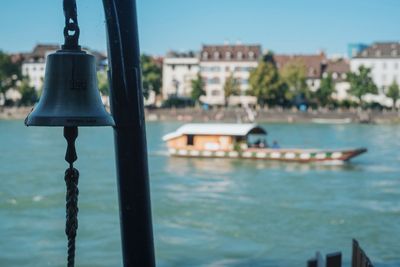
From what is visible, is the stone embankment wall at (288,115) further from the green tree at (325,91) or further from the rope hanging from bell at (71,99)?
the rope hanging from bell at (71,99)

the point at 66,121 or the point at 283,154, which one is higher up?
the point at 66,121

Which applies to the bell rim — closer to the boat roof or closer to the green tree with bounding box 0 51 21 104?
the boat roof

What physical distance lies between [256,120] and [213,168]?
42.1m

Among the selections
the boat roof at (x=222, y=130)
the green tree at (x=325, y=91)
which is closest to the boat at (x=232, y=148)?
the boat roof at (x=222, y=130)

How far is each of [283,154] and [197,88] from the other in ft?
145

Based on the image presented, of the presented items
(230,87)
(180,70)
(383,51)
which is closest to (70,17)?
(230,87)

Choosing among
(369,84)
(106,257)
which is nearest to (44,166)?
(106,257)

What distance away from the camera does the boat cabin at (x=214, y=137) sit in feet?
99.9

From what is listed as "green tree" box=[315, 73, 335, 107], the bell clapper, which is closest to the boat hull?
the bell clapper

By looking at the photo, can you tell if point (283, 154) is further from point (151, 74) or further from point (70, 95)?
point (151, 74)

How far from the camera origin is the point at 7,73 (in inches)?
3182

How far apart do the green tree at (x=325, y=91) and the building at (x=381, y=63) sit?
5182 millimetres

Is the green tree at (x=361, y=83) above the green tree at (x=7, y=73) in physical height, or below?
below

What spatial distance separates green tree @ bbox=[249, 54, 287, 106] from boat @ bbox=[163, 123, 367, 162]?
37682mm
